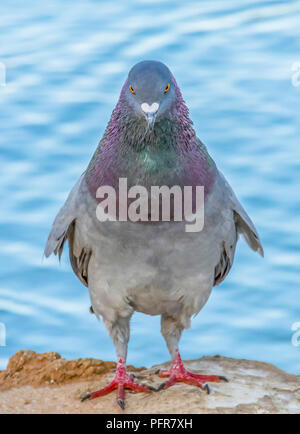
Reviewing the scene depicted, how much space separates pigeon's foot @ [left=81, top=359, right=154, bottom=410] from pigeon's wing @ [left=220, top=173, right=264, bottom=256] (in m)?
1.44

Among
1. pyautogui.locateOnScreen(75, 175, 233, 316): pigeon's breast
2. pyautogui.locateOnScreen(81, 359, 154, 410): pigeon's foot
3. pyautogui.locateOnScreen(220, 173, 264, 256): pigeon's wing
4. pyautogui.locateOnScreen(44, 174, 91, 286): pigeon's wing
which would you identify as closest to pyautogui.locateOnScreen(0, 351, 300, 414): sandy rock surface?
pyautogui.locateOnScreen(81, 359, 154, 410): pigeon's foot

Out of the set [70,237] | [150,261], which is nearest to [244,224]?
[150,261]

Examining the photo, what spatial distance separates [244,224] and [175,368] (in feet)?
4.15

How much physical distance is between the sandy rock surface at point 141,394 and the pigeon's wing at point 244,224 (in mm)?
1037

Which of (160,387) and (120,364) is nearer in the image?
(160,387)

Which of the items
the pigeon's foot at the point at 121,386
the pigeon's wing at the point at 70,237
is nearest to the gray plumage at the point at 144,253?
the pigeon's wing at the point at 70,237

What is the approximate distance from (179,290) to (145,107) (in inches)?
58.2

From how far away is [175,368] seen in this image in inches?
290

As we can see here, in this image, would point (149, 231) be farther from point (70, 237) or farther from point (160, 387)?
point (160, 387)

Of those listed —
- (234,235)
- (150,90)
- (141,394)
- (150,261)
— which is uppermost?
(150,90)

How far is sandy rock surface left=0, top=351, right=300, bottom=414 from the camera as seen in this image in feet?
22.8
